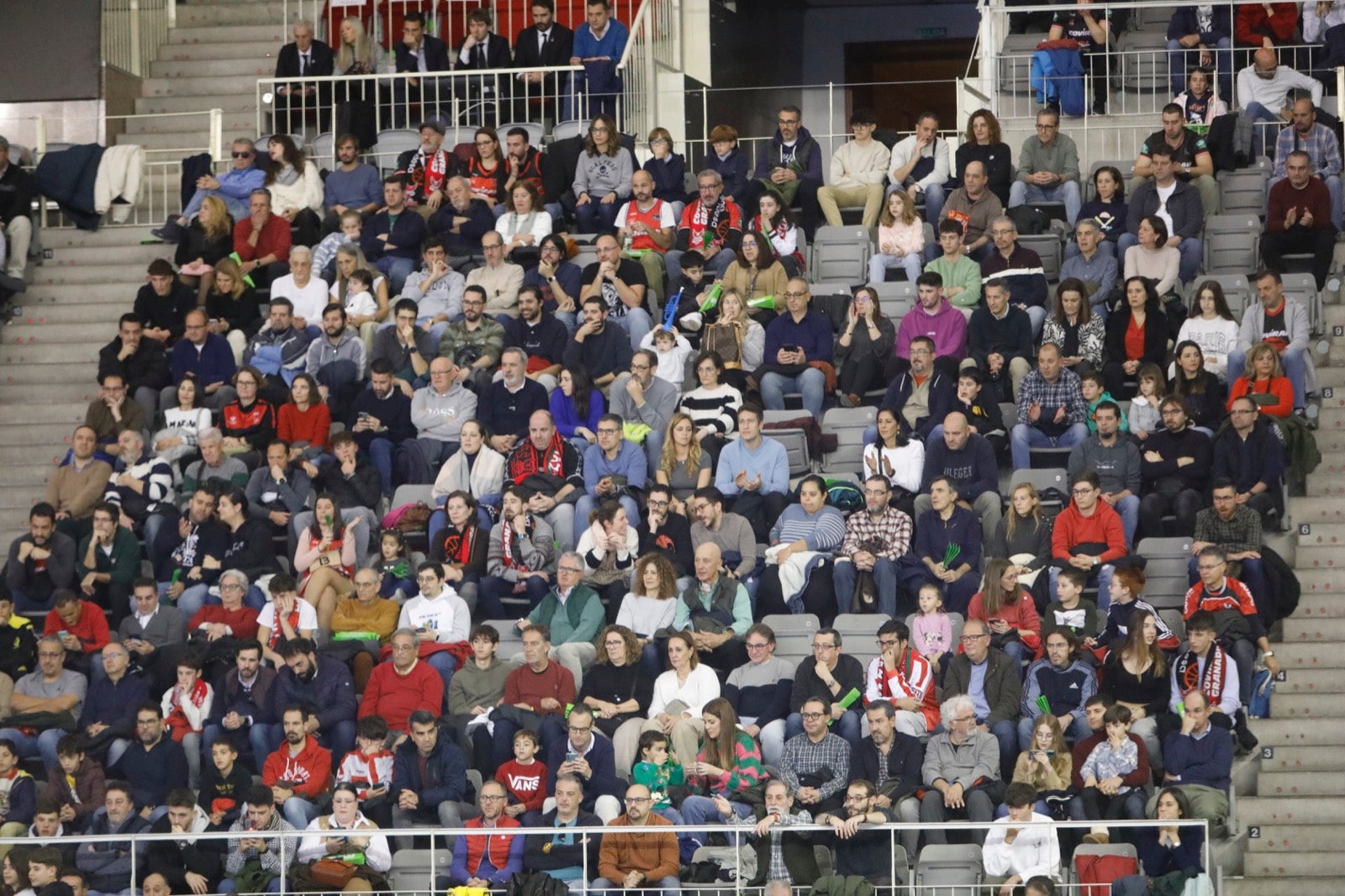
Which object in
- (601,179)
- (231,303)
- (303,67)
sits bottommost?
(231,303)

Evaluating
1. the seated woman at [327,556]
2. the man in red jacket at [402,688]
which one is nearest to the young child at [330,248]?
the seated woman at [327,556]

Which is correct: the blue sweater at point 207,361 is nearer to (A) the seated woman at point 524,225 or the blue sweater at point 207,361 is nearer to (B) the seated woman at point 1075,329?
(A) the seated woman at point 524,225

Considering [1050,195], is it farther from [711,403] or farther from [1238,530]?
[1238,530]

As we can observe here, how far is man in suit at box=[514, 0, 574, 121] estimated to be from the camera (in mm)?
18766

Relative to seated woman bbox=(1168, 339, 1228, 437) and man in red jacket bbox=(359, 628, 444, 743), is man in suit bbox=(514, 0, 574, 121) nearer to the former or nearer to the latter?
seated woman bbox=(1168, 339, 1228, 437)

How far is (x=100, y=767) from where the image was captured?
44.9ft

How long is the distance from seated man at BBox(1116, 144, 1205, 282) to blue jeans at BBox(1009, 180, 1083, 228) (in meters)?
0.40

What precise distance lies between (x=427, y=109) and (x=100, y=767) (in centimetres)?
735

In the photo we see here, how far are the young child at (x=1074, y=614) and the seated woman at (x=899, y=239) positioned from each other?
11.5 ft

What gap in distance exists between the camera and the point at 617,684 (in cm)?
1362

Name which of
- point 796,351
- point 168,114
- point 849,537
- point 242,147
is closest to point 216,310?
point 242,147

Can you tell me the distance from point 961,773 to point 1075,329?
150 inches

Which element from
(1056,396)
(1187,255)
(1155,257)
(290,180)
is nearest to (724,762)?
(1056,396)

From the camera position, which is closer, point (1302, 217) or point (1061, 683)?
point (1061, 683)
